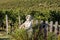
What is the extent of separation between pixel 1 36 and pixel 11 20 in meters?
2.17

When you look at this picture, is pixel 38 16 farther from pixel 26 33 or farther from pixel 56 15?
pixel 26 33

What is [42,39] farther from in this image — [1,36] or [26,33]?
[1,36]

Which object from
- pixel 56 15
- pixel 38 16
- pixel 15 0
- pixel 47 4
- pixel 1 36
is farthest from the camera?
pixel 15 0

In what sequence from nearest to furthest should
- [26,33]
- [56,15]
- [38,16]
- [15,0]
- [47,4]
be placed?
[26,33] → [38,16] → [56,15] → [47,4] → [15,0]

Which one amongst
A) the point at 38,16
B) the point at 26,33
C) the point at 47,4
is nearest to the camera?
the point at 26,33

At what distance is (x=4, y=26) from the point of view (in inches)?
567

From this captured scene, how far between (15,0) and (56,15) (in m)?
24.6

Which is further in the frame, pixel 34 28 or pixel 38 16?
pixel 38 16

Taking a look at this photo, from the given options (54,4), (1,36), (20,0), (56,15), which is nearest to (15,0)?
(20,0)

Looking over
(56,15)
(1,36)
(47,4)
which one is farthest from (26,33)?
(47,4)

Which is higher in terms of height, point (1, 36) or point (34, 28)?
point (34, 28)

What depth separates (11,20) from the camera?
14.3 meters

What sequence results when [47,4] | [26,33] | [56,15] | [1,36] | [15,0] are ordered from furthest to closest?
[15,0] < [47,4] < [56,15] < [1,36] < [26,33]

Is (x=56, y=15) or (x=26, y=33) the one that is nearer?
(x=26, y=33)
